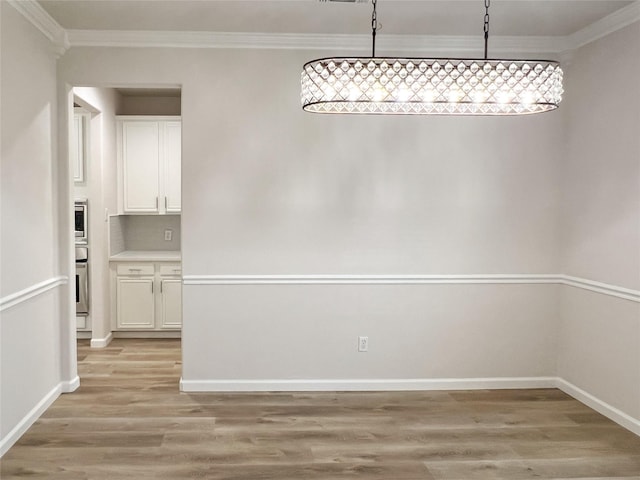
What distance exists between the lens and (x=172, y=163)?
597cm

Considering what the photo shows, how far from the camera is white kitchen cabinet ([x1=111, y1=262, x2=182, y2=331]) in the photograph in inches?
227

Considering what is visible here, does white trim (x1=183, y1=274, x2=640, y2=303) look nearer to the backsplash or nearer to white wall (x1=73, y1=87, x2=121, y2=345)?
white wall (x1=73, y1=87, x2=121, y2=345)

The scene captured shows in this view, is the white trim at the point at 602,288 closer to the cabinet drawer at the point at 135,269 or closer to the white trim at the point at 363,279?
the white trim at the point at 363,279

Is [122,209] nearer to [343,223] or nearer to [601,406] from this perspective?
[343,223]

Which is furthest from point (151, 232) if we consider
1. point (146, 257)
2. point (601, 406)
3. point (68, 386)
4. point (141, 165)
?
point (601, 406)

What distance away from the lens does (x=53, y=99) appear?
4.00 metres

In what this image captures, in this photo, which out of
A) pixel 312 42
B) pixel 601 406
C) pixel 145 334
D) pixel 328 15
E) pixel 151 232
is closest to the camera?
pixel 328 15

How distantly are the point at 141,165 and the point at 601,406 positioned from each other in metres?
4.74

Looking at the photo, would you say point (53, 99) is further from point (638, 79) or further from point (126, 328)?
point (638, 79)

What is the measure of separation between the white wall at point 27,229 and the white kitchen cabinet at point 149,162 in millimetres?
1903

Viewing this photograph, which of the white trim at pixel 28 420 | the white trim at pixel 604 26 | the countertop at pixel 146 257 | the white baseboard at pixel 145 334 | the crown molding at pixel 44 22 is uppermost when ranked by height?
the white trim at pixel 604 26

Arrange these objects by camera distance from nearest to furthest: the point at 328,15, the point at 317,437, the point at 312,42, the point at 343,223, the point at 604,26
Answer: the point at 317,437
the point at 328,15
the point at 604,26
the point at 312,42
the point at 343,223

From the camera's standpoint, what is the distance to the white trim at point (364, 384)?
4262 mm

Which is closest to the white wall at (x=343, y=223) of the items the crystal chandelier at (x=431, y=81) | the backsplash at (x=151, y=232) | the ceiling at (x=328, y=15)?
the ceiling at (x=328, y=15)
